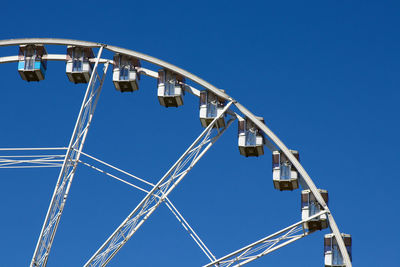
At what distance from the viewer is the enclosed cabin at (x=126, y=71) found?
39.7 meters

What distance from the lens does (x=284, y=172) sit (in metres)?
39.3

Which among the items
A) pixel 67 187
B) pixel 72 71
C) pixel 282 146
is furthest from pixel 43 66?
pixel 282 146

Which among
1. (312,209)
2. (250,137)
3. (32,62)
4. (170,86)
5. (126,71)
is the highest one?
(32,62)

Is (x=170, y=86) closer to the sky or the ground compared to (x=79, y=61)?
closer to the ground

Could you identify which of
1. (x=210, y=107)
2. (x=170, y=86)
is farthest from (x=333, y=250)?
(x=170, y=86)

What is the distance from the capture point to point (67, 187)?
38406mm

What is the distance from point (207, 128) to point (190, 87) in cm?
152

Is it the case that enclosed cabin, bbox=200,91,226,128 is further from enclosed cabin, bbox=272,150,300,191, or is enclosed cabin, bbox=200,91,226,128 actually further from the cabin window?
the cabin window

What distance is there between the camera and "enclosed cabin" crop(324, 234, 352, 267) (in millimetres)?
38438

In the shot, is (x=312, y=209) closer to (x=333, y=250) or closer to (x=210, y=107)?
(x=333, y=250)

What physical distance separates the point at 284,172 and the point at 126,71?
5626 millimetres

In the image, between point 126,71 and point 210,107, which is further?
point 126,71

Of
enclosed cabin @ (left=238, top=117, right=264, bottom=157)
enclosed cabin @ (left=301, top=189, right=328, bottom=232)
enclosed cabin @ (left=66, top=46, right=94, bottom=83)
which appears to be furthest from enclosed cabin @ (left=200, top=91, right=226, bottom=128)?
enclosed cabin @ (left=66, top=46, right=94, bottom=83)

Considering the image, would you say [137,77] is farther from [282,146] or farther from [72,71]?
[282,146]
